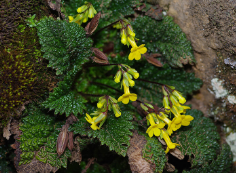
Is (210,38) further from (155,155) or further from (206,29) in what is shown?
(155,155)

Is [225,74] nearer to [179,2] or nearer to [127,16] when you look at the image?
[179,2]

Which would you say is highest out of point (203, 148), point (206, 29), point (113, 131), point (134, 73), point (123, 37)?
point (206, 29)

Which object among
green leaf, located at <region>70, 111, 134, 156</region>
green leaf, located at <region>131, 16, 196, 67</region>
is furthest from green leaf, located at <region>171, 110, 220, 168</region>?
green leaf, located at <region>131, 16, 196, 67</region>

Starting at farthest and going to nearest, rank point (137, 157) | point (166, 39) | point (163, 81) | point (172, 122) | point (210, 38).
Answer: point (163, 81), point (166, 39), point (210, 38), point (137, 157), point (172, 122)

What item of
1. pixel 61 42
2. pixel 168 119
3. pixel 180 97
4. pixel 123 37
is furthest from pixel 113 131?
pixel 61 42

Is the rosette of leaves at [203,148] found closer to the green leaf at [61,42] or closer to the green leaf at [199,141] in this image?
the green leaf at [199,141]

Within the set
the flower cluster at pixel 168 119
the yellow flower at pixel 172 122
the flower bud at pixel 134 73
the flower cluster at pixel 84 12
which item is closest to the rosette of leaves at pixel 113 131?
the flower cluster at pixel 168 119
